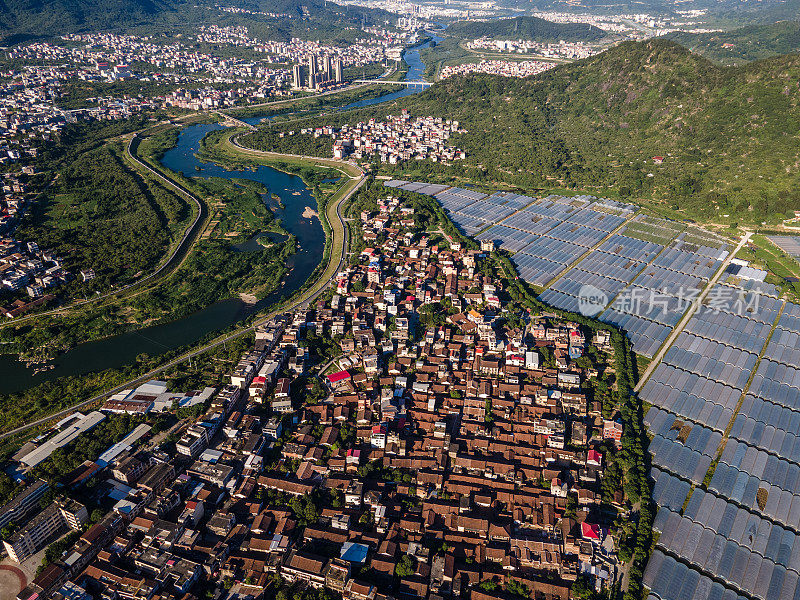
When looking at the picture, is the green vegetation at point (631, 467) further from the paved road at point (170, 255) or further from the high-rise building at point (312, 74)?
the high-rise building at point (312, 74)

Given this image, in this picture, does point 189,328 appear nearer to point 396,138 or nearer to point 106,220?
point 106,220

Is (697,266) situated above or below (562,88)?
below

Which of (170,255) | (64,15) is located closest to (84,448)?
(170,255)

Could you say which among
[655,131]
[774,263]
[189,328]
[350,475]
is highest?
[655,131]

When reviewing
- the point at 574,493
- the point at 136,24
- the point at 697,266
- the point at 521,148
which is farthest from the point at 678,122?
the point at 136,24

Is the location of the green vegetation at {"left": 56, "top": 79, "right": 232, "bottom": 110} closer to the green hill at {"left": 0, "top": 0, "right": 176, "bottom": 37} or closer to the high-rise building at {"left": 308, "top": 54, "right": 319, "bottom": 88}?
the high-rise building at {"left": 308, "top": 54, "right": 319, "bottom": 88}

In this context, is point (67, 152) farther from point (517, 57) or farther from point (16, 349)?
point (517, 57)
